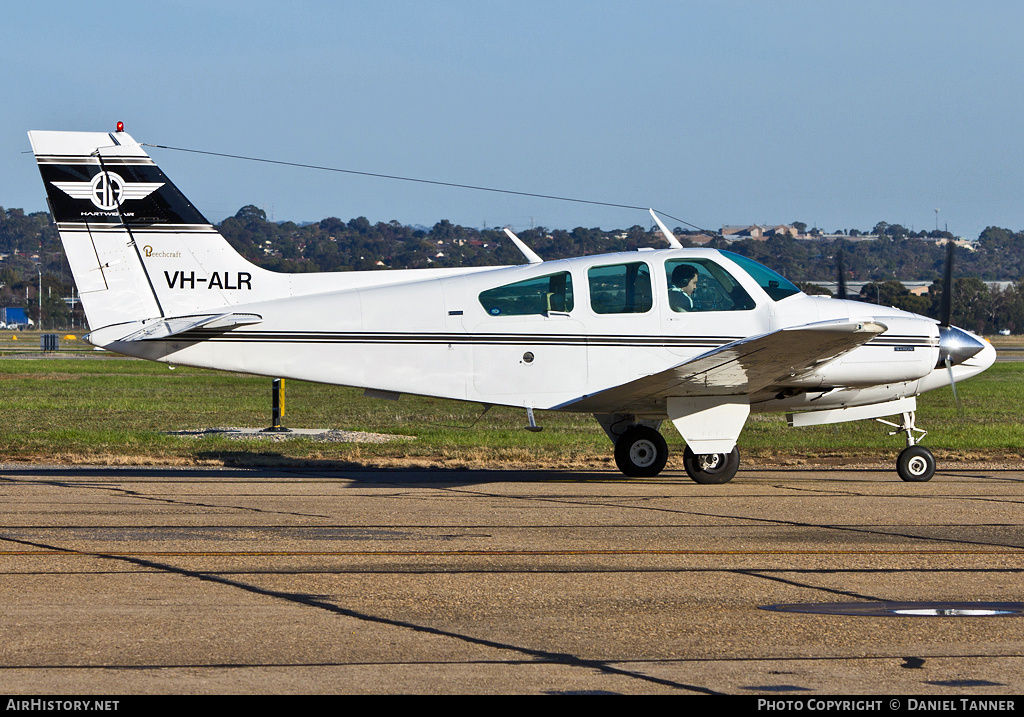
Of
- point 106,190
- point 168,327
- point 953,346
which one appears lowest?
point 953,346

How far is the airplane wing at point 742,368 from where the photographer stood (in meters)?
11.0

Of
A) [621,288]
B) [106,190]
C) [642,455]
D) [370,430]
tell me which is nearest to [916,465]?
[642,455]

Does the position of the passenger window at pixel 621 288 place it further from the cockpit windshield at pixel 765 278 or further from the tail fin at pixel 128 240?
the tail fin at pixel 128 240

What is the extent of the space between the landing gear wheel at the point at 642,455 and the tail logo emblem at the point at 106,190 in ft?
21.9

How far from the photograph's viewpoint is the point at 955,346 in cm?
1303

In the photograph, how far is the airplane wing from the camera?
36.0 feet

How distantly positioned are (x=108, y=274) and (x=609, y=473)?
685 cm

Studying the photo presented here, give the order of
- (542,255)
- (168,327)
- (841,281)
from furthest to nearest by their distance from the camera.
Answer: (542,255), (841,281), (168,327)

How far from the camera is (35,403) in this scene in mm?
28078

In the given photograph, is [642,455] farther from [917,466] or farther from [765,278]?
[917,466]

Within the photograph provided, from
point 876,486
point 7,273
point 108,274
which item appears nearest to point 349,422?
point 108,274

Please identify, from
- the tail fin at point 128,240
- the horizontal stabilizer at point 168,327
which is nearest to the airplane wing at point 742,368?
the horizontal stabilizer at point 168,327

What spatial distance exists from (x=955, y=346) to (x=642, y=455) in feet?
13.1
